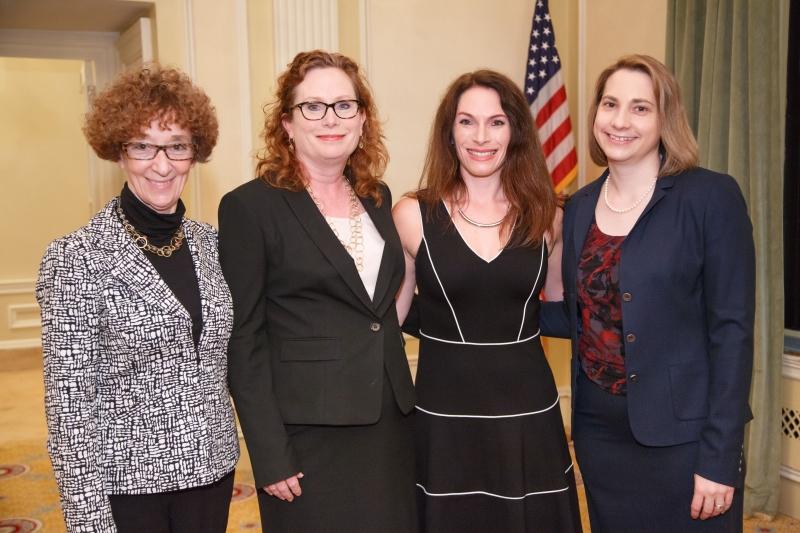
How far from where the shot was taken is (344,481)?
2.13 m

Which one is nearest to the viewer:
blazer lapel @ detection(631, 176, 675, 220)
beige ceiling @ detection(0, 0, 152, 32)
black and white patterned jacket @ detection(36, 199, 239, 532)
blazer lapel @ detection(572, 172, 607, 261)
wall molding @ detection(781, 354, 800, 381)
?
black and white patterned jacket @ detection(36, 199, 239, 532)

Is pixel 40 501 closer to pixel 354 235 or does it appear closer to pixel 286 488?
pixel 286 488

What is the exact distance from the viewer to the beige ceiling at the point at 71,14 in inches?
180

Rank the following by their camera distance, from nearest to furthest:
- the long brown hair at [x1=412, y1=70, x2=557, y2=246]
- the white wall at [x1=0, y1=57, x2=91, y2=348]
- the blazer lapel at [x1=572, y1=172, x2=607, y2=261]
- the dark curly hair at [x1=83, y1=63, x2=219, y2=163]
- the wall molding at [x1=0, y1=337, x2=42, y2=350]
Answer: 1. the dark curly hair at [x1=83, y1=63, x2=219, y2=163]
2. the blazer lapel at [x1=572, y1=172, x2=607, y2=261]
3. the long brown hair at [x1=412, y1=70, x2=557, y2=246]
4. the wall molding at [x1=0, y1=337, x2=42, y2=350]
5. the white wall at [x1=0, y1=57, x2=91, y2=348]

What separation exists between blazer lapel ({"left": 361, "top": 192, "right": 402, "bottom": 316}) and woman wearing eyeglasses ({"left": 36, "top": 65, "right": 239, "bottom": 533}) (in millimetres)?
408

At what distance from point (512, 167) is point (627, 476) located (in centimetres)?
99

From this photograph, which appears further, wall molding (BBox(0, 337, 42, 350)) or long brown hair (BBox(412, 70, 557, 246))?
wall molding (BBox(0, 337, 42, 350))

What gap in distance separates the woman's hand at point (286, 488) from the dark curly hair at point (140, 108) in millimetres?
912

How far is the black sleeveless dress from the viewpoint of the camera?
231 cm

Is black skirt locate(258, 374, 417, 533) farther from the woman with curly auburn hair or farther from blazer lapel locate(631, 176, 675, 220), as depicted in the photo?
blazer lapel locate(631, 176, 675, 220)

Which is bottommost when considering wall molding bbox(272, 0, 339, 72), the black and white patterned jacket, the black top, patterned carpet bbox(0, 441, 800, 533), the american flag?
patterned carpet bbox(0, 441, 800, 533)

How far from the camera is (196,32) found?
4535 millimetres

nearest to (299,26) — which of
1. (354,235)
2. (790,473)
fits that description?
(354,235)

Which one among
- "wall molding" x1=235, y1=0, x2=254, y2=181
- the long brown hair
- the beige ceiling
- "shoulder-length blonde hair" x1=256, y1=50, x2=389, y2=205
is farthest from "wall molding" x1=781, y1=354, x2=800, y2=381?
the beige ceiling
